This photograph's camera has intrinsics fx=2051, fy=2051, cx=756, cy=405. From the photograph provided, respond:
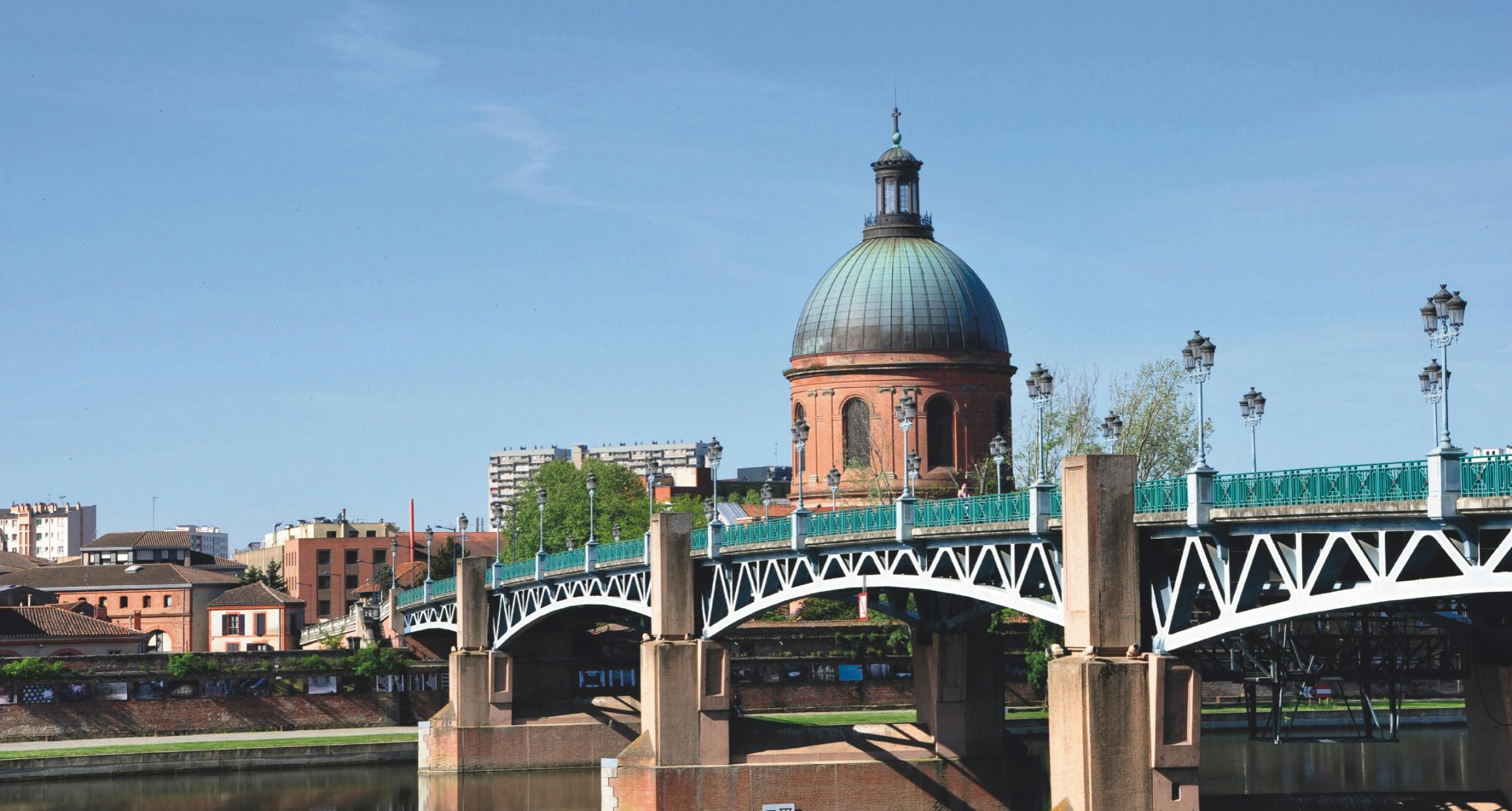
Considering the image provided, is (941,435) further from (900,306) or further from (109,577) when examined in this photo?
(109,577)

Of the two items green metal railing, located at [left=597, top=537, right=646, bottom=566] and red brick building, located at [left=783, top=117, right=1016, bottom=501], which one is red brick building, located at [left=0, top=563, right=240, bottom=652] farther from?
green metal railing, located at [left=597, top=537, right=646, bottom=566]

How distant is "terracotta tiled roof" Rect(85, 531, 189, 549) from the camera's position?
458 ft

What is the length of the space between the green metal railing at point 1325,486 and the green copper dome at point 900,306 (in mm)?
56544

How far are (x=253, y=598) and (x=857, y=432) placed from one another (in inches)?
1673

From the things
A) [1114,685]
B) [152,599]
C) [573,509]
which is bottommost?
[152,599]

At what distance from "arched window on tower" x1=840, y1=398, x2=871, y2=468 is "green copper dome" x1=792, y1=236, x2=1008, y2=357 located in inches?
103

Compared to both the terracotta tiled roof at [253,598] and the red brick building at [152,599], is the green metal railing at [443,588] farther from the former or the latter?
the red brick building at [152,599]

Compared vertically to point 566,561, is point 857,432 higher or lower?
higher

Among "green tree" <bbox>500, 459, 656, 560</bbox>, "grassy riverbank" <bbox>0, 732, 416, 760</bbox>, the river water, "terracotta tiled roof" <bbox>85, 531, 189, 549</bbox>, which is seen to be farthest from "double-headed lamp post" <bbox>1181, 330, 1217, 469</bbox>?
"terracotta tiled roof" <bbox>85, 531, 189, 549</bbox>

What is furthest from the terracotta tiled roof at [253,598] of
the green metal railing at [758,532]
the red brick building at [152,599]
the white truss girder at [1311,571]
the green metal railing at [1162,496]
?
the green metal railing at [1162,496]

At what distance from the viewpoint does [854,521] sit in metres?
49.8

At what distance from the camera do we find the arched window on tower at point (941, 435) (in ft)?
301

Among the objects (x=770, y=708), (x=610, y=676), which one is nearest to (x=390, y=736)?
(x=610, y=676)

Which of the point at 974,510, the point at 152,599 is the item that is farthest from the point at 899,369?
the point at 152,599
